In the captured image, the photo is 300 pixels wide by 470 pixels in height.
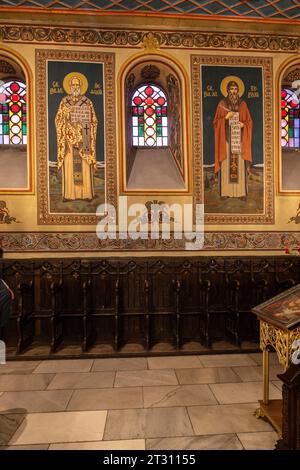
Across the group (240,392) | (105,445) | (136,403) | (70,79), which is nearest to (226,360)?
(240,392)

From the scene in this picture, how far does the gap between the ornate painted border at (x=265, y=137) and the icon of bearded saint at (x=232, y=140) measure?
0.33 m

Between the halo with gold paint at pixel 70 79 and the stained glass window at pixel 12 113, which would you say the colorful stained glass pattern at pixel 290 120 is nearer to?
the halo with gold paint at pixel 70 79

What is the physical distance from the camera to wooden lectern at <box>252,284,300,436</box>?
9.18 ft

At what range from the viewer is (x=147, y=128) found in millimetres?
6770

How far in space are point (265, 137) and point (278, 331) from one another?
14.8 feet

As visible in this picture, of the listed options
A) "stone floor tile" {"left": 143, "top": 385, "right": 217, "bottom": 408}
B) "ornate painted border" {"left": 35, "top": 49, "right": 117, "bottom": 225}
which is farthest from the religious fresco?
"stone floor tile" {"left": 143, "top": 385, "right": 217, "bottom": 408}

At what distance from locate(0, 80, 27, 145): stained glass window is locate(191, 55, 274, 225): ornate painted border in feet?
11.3

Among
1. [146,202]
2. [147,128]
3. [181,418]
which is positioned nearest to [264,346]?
[181,418]

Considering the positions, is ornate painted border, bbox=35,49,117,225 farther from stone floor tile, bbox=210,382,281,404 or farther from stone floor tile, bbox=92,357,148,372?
stone floor tile, bbox=210,382,281,404

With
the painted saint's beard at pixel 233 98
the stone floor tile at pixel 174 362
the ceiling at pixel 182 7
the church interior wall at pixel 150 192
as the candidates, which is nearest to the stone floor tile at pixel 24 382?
the stone floor tile at pixel 174 362

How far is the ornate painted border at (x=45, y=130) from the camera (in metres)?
5.95

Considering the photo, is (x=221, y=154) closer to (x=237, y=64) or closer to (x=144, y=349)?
(x=237, y=64)
